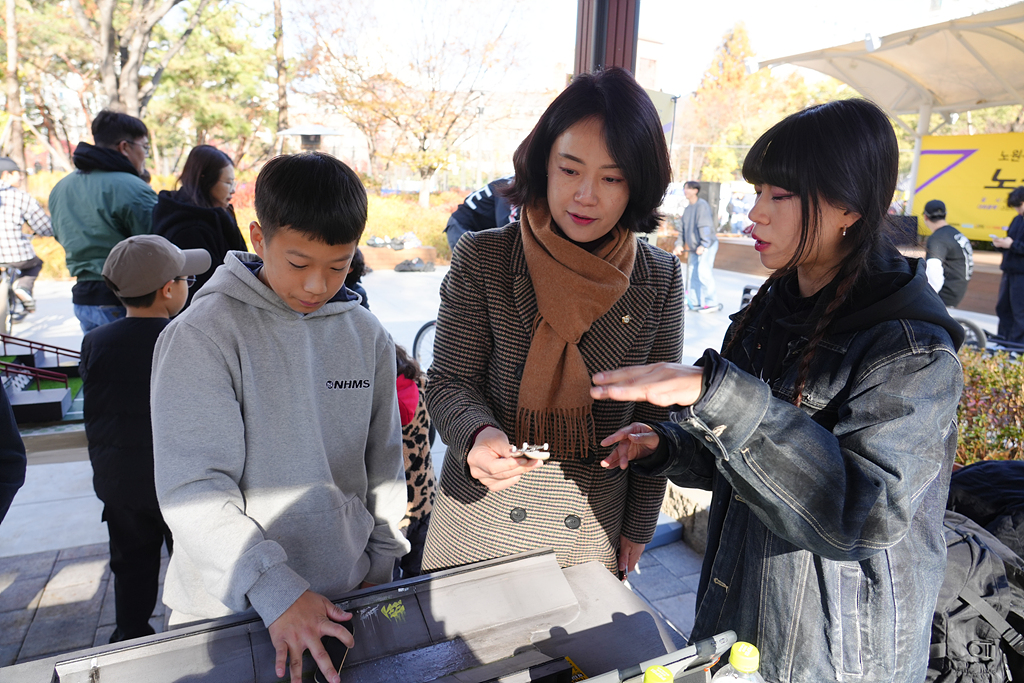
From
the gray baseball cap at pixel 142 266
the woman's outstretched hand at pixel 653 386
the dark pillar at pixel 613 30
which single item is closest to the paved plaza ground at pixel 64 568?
the woman's outstretched hand at pixel 653 386

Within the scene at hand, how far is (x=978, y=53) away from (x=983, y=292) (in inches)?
161

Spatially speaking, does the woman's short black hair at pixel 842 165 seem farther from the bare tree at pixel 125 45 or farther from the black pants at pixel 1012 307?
the bare tree at pixel 125 45

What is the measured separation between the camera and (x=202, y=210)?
132 inches

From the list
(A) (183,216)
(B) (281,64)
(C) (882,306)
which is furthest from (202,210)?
(B) (281,64)

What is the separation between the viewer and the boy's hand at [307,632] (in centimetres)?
96

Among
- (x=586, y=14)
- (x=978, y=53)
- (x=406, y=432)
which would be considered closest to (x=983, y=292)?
(x=978, y=53)

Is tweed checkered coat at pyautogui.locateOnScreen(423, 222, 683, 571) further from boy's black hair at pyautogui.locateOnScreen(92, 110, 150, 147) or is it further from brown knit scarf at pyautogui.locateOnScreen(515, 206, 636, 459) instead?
boy's black hair at pyautogui.locateOnScreen(92, 110, 150, 147)

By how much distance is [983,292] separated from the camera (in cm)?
1050

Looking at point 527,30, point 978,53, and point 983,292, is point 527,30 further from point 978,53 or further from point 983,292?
point 983,292

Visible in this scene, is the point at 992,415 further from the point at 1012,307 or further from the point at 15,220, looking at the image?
the point at 15,220

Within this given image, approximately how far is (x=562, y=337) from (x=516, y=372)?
15 cm

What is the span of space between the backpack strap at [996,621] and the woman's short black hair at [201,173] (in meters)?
3.72

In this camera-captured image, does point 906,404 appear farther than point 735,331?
No

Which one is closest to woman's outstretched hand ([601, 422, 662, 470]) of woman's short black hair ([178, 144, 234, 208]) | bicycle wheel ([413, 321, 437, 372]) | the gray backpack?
the gray backpack
